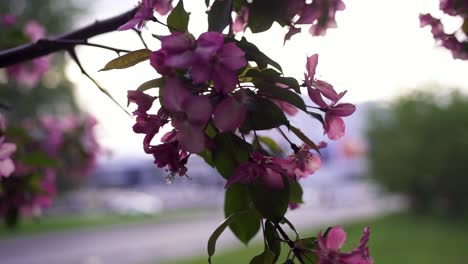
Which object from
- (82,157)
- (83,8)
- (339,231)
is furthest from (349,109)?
(83,8)

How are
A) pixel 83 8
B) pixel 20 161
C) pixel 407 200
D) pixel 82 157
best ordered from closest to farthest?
pixel 20 161, pixel 82 157, pixel 83 8, pixel 407 200

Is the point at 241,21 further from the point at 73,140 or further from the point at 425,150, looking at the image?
the point at 425,150

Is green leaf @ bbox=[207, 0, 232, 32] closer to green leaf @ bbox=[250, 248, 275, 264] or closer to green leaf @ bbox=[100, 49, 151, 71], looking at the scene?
green leaf @ bbox=[100, 49, 151, 71]

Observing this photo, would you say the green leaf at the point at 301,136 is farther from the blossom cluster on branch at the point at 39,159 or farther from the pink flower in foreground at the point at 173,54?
the blossom cluster on branch at the point at 39,159

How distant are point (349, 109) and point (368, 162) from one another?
8.53 m

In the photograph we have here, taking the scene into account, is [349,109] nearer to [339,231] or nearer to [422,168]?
[339,231]

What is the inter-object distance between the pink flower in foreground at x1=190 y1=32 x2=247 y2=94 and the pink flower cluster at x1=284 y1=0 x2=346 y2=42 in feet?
0.42

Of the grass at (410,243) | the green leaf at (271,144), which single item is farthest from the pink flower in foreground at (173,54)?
the grass at (410,243)

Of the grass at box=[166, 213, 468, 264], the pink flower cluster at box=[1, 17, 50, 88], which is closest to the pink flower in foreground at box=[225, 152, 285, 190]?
the pink flower cluster at box=[1, 17, 50, 88]

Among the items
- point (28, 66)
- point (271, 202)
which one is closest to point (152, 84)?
point (271, 202)

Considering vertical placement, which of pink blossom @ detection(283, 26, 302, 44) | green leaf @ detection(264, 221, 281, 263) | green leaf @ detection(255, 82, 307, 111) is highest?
pink blossom @ detection(283, 26, 302, 44)

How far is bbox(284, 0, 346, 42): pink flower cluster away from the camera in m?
0.44

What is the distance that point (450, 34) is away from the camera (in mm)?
563

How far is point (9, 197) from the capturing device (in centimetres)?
86
